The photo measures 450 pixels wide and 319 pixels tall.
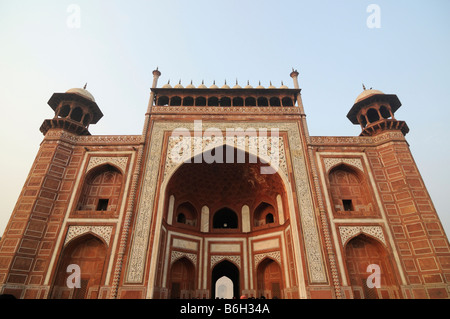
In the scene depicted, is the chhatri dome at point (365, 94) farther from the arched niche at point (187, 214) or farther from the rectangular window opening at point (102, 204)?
the rectangular window opening at point (102, 204)

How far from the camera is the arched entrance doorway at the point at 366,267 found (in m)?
10.7

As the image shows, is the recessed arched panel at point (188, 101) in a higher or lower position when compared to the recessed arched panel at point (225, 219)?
higher

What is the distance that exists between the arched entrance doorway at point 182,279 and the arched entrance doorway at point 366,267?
7548mm

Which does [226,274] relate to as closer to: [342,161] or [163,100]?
[342,161]

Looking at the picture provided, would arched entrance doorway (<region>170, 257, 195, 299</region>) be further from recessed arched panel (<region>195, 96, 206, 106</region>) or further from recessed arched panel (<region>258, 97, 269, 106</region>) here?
recessed arched panel (<region>258, 97, 269, 106</region>)

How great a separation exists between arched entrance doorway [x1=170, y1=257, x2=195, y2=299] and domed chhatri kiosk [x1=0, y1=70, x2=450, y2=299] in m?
0.06

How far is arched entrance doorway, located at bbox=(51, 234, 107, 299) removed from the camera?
10695mm

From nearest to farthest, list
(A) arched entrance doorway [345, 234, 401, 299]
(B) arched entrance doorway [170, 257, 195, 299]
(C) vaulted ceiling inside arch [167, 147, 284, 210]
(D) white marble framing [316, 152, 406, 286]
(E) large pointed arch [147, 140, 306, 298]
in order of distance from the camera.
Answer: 1. (E) large pointed arch [147, 140, 306, 298]
2. (A) arched entrance doorway [345, 234, 401, 299]
3. (D) white marble framing [316, 152, 406, 286]
4. (B) arched entrance doorway [170, 257, 195, 299]
5. (C) vaulted ceiling inside arch [167, 147, 284, 210]

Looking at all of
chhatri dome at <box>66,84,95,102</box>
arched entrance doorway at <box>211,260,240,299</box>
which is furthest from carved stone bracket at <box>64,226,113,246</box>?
chhatri dome at <box>66,84,95,102</box>

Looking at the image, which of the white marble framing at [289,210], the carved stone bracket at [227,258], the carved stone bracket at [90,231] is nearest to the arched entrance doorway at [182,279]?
the carved stone bracket at [227,258]

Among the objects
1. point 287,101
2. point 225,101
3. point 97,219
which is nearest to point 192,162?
point 225,101
